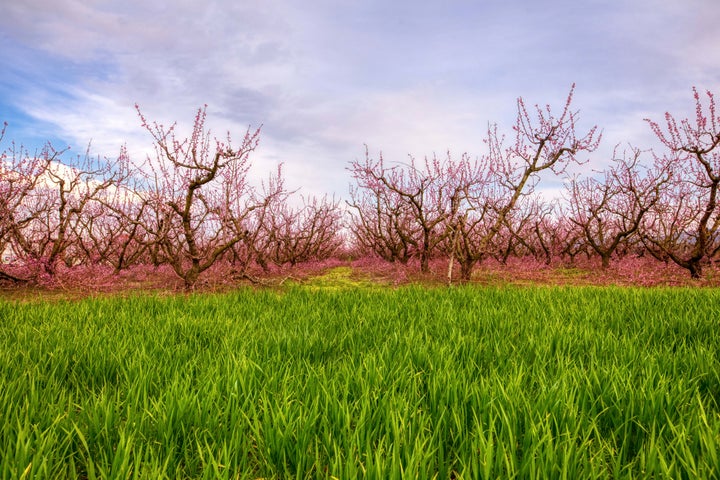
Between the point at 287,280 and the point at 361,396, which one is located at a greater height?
the point at 361,396

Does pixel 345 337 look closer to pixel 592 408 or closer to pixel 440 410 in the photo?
pixel 440 410

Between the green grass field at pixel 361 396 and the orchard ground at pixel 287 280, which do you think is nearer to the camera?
the green grass field at pixel 361 396

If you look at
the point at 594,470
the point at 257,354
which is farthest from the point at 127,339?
the point at 594,470

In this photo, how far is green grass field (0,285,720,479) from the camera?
146 centimetres

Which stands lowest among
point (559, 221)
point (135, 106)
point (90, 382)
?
point (90, 382)

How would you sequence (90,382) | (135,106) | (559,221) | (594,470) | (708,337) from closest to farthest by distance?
(594,470), (90,382), (708,337), (135,106), (559,221)

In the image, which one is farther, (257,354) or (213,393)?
(257,354)

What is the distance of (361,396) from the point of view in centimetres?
189

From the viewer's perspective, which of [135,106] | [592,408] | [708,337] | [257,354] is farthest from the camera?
[135,106]

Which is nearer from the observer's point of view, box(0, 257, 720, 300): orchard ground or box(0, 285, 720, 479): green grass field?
box(0, 285, 720, 479): green grass field

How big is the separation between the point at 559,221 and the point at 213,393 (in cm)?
2282

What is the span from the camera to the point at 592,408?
1.84 m

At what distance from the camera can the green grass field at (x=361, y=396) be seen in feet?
4.78

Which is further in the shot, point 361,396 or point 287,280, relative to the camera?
point 287,280
